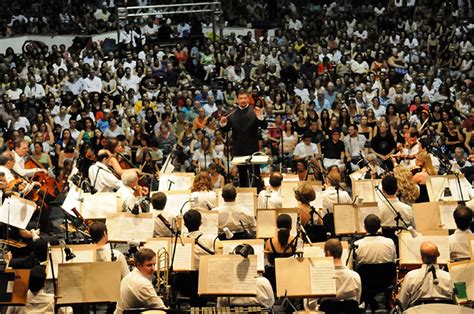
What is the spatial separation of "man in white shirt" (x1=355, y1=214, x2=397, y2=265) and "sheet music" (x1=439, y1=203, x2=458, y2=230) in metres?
1.19

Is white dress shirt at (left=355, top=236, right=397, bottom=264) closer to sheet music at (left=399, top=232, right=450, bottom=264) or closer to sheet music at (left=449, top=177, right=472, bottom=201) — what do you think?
sheet music at (left=399, top=232, right=450, bottom=264)

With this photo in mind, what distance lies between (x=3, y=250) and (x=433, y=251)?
19.0 feet

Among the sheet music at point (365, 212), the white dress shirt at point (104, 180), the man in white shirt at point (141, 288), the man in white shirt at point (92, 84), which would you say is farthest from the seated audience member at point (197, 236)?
the man in white shirt at point (92, 84)

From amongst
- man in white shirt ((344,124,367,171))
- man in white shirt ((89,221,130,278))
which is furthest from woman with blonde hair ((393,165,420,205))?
man in white shirt ((344,124,367,171))

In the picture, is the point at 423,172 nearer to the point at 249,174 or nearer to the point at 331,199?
the point at 331,199

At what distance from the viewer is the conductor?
14500mm

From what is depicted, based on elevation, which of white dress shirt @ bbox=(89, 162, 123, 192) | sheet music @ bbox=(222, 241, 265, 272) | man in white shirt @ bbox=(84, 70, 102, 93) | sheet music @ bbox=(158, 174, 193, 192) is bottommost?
man in white shirt @ bbox=(84, 70, 102, 93)

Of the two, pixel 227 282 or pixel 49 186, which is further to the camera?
pixel 49 186

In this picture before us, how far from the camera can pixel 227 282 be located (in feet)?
30.7

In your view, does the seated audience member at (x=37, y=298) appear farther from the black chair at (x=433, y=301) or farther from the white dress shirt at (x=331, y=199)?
the white dress shirt at (x=331, y=199)

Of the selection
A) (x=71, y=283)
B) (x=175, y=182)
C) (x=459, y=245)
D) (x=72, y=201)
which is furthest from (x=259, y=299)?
(x=175, y=182)

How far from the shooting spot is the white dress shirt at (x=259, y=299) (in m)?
9.47

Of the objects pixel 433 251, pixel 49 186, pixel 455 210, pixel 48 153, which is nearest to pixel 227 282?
pixel 433 251

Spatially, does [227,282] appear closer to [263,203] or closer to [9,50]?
[263,203]
